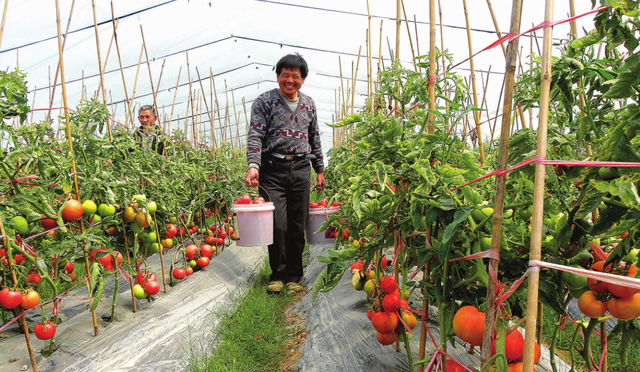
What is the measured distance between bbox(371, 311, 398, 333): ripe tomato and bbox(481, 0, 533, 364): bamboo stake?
0.39 meters

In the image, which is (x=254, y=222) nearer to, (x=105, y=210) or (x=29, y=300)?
(x=105, y=210)

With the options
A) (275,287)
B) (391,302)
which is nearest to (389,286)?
(391,302)

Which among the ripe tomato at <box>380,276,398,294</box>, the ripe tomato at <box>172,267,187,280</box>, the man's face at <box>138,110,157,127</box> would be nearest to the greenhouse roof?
the man's face at <box>138,110,157,127</box>

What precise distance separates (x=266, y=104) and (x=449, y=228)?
1996 millimetres

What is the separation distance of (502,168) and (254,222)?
5.71ft

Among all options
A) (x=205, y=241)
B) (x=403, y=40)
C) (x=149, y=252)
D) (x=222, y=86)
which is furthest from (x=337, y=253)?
(x=222, y=86)

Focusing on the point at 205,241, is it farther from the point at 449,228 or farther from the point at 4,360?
the point at 449,228

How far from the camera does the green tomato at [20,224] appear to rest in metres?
1.32

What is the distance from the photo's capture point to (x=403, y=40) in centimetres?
730

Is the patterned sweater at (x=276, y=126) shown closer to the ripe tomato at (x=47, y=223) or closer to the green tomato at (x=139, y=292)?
the green tomato at (x=139, y=292)

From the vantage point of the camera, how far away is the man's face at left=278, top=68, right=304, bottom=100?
2551 millimetres

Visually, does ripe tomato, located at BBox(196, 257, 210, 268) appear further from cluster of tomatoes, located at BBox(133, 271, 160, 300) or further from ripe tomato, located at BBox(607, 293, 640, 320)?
ripe tomato, located at BBox(607, 293, 640, 320)

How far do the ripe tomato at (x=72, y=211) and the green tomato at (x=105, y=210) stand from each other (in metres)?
0.14

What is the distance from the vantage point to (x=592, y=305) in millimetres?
781
